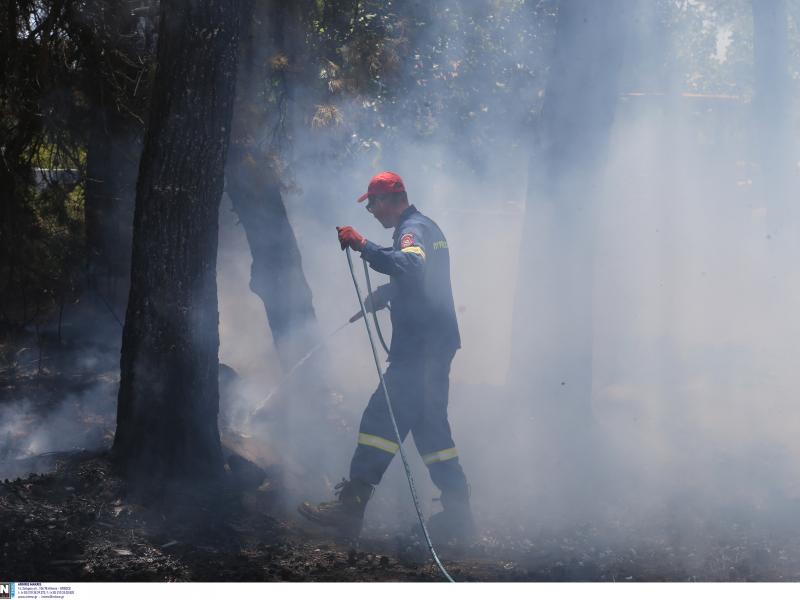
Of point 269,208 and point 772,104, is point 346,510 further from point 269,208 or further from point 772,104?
point 772,104

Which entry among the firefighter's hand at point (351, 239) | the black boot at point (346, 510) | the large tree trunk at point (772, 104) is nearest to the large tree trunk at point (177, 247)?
the black boot at point (346, 510)

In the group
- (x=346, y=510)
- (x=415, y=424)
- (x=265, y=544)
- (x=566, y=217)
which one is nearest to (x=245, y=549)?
(x=265, y=544)

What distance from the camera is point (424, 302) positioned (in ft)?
16.6

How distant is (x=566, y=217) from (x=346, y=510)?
2690 millimetres

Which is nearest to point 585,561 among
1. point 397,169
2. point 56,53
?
point 56,53

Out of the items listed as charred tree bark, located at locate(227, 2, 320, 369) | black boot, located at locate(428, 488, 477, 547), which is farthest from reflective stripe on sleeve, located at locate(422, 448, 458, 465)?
charred tree bark, located at locate(227, 2, 320, 369)

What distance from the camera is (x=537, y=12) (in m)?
12.1

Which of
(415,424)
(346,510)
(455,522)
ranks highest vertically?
(415,424)

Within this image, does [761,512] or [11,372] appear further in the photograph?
[11,372]

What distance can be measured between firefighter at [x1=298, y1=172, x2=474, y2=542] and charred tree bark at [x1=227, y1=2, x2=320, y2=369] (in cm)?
202

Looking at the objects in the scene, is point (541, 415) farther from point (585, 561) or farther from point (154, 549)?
point (154, 549)

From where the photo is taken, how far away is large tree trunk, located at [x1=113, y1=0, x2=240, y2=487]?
4.76 metres

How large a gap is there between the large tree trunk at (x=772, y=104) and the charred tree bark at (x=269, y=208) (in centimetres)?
715
